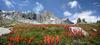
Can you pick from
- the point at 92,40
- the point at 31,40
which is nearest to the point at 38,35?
the point at 31,40

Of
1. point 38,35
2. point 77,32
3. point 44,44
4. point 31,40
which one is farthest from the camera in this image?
point 77,32

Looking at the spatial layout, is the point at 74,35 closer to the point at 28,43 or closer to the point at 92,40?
the point at 92,40

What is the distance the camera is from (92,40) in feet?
58.9

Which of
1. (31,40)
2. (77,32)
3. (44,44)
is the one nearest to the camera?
(44,44)

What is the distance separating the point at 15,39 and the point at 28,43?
1191 millimetres

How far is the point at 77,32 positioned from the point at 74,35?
0.61m

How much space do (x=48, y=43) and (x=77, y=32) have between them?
5.65 metres

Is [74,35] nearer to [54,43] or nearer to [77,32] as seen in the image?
[77,32]

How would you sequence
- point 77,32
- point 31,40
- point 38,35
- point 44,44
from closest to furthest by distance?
point 44,44, point 31,40, point 38,35, point 77,32

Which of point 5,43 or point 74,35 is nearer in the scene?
point 5,43

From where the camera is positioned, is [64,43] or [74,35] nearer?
[64,43]

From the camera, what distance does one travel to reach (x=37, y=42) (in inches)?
597

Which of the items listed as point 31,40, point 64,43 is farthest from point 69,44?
point 31,40

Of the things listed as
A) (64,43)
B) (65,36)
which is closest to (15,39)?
(64,43)
